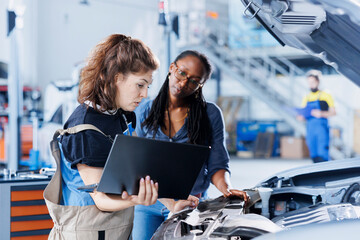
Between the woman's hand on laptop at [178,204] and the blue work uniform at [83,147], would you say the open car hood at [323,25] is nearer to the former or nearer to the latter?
the blue work uniform at [83,147]

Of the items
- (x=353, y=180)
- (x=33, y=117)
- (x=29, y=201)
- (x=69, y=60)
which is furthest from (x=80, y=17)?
(x=353, y=180)

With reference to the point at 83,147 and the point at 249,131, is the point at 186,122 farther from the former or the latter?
the point at 249,131

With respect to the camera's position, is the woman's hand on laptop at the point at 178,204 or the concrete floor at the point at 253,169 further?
the concrete floor at the point at 253,169

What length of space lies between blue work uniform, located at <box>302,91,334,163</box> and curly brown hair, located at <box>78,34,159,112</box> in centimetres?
510

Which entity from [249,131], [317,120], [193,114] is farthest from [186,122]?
[249,131]

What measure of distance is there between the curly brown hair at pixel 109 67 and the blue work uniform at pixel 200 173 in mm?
732

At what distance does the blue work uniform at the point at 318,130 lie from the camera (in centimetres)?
601

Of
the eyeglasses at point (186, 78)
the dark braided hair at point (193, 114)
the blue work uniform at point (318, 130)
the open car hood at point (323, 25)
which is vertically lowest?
the blue work uniform at point (318, 130)

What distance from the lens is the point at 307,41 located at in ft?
5.36

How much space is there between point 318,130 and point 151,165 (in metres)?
5.27

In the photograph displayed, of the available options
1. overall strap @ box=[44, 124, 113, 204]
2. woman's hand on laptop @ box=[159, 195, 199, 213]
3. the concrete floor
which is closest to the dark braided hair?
woman's hand on laptop @ box=[159, 195, 199, 213]

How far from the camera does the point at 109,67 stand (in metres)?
1.34

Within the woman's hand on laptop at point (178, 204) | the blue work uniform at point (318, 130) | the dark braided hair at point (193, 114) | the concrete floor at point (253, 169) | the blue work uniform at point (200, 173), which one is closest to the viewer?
the woman's hand on laptop at point (178, 204)

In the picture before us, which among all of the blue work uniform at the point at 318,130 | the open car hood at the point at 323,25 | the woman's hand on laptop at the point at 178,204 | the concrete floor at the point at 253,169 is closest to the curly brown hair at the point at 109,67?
the open car hood at the point at 323,25
